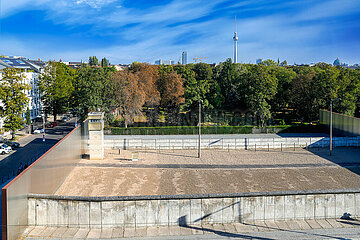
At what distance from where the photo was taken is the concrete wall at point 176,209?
616 inches

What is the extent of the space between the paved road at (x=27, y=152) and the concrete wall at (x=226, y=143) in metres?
9.22

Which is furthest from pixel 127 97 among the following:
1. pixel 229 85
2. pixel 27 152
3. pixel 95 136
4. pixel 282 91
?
pixel 282 91

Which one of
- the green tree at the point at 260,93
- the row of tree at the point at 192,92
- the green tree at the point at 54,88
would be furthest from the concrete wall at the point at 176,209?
the green tree at the point at 54,88

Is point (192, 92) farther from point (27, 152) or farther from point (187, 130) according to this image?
point (27, 152)

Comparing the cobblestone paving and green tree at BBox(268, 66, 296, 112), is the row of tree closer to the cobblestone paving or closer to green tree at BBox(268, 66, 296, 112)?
green tree at BBox(268, 66, 296, 112)

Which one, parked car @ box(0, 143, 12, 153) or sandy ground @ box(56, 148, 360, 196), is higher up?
parked car @ box(0, 143, 12, 153)

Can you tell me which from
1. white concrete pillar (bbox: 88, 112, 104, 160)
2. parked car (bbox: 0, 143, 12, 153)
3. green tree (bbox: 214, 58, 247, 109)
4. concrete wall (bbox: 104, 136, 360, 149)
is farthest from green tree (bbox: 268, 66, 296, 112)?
parked car (bbox: 0, 143, 12, 153)

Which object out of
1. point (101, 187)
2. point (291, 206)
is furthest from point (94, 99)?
point (291, 206)

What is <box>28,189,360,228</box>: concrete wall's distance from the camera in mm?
15641

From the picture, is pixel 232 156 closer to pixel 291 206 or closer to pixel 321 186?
pixel 321 186

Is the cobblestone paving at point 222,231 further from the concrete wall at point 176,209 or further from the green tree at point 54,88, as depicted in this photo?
the green tree at point 54,88

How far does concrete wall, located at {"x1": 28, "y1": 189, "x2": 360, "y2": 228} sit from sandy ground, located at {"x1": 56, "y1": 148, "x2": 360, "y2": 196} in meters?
7.01

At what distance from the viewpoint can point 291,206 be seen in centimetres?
1644

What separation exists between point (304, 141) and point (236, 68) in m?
39.0
